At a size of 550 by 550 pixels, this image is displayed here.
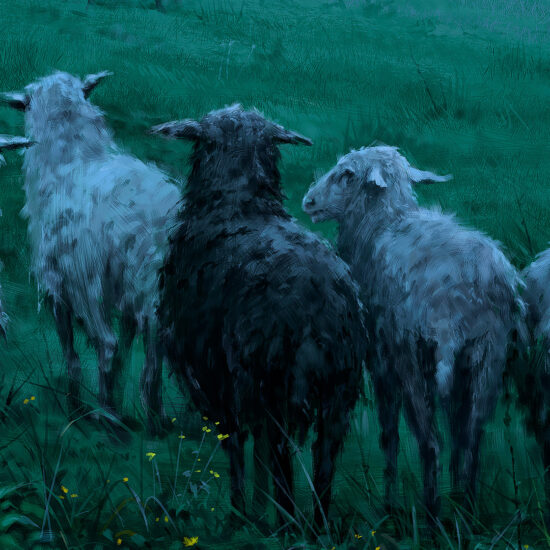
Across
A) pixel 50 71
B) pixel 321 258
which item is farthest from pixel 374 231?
pixel 50 71

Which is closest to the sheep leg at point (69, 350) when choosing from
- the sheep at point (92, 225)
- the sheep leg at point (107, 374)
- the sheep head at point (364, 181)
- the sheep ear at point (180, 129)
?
the sheep at point (92, 225)

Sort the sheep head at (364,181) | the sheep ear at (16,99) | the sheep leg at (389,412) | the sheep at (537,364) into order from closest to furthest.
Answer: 1. the sheep at (537,364)
2. the sheep leg at (389,412)
3. the sheep head at (364,181)
4. the sheep ear at (16,99)

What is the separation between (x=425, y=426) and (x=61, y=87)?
10.2 feet

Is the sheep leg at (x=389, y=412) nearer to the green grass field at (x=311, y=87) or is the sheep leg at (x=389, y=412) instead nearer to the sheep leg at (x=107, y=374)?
the green grass field at (x=311, y=87)

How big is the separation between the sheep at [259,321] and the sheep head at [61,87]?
1.68m

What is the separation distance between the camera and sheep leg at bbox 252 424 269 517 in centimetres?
366

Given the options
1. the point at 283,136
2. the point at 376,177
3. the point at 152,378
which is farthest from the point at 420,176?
the point at 152,378

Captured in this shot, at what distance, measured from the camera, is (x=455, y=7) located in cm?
589

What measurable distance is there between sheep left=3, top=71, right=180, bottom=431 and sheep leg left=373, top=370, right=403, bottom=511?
1.24 metres

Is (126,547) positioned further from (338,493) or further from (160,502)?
(338,493)

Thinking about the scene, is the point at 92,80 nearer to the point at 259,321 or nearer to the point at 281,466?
the point at 259,321

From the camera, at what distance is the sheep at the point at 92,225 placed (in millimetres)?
5027

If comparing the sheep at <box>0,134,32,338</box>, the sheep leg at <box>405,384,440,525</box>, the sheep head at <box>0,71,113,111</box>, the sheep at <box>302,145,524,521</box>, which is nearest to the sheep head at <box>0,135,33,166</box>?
the sheep at <box>0,134,32,338</box>

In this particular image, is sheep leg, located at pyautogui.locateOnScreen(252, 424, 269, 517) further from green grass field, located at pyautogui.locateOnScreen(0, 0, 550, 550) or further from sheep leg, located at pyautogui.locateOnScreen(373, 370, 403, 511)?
green grass field, located at pyautogui.locateOnScreen(0, 0, 550, 550)
